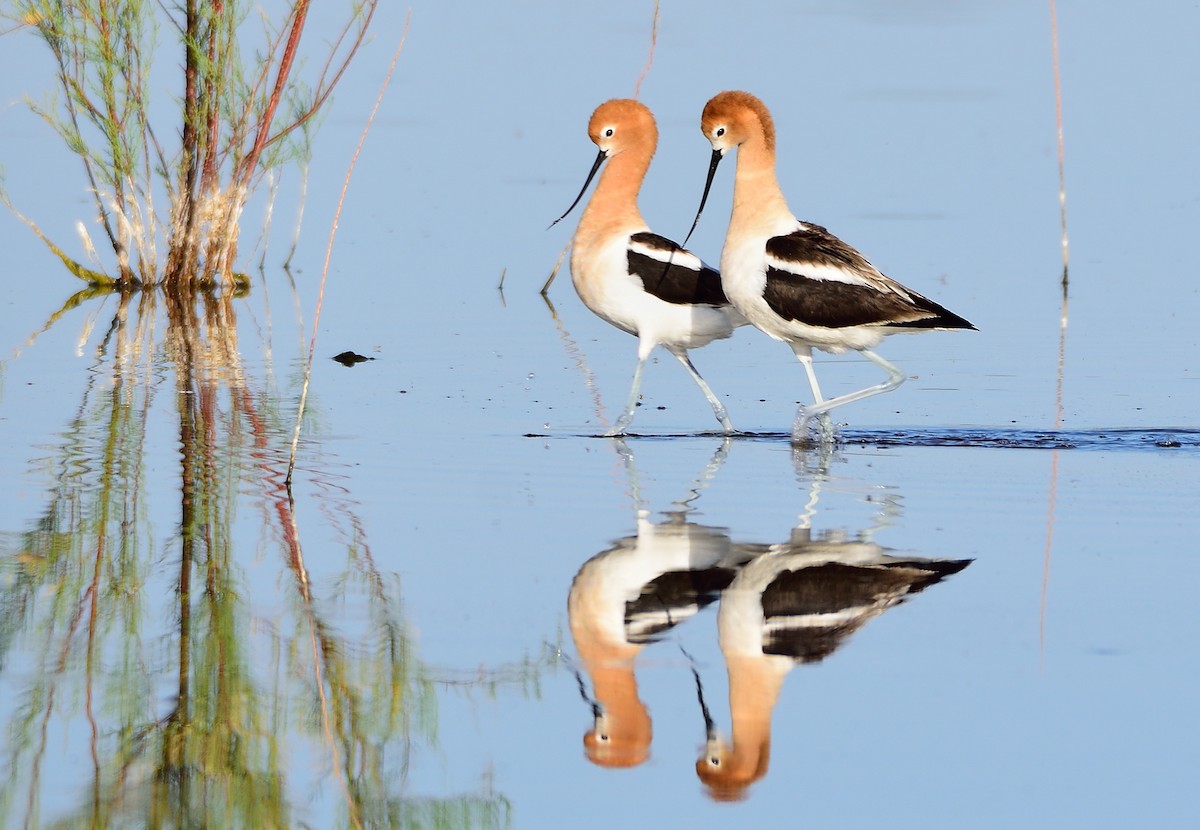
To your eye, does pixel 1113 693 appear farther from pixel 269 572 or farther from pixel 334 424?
pixel 334 424

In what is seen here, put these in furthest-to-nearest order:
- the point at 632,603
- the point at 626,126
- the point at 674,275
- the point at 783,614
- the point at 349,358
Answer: the point at 349,358 → the point at 626,126 → the point at 674,275 → the point at 632,603 → the point at 783,614

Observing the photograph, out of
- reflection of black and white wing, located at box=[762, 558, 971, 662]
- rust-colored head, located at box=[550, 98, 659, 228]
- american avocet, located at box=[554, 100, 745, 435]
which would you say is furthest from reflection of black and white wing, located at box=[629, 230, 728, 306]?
reflection of black and white wing, located at box=[762, 558, 971, 662]

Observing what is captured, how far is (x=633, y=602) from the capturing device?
17.4ft

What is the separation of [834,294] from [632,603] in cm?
309

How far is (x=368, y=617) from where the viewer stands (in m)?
5.21

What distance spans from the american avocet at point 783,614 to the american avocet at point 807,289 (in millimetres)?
2055

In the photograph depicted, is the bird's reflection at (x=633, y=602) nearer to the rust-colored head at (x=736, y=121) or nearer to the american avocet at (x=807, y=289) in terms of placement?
the american avocet at (x=807, y=289)

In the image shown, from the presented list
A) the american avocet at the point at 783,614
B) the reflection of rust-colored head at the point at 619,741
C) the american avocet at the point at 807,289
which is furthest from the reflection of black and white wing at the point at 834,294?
the reflection of rust-colored head at the point at 619,741

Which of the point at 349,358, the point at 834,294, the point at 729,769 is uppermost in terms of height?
the point at 834,294

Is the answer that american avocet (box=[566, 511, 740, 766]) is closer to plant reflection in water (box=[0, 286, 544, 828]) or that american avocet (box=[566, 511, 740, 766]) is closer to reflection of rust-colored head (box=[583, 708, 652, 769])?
reflection of rust-colored head (box=[583, 708, 652, 769])

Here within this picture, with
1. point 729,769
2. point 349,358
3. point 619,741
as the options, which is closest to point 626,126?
point 349,358

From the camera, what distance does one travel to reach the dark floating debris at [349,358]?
33.4 feet

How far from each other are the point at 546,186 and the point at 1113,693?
38.8 ft

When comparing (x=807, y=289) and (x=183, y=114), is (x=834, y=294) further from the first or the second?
(x=183, y=114)
